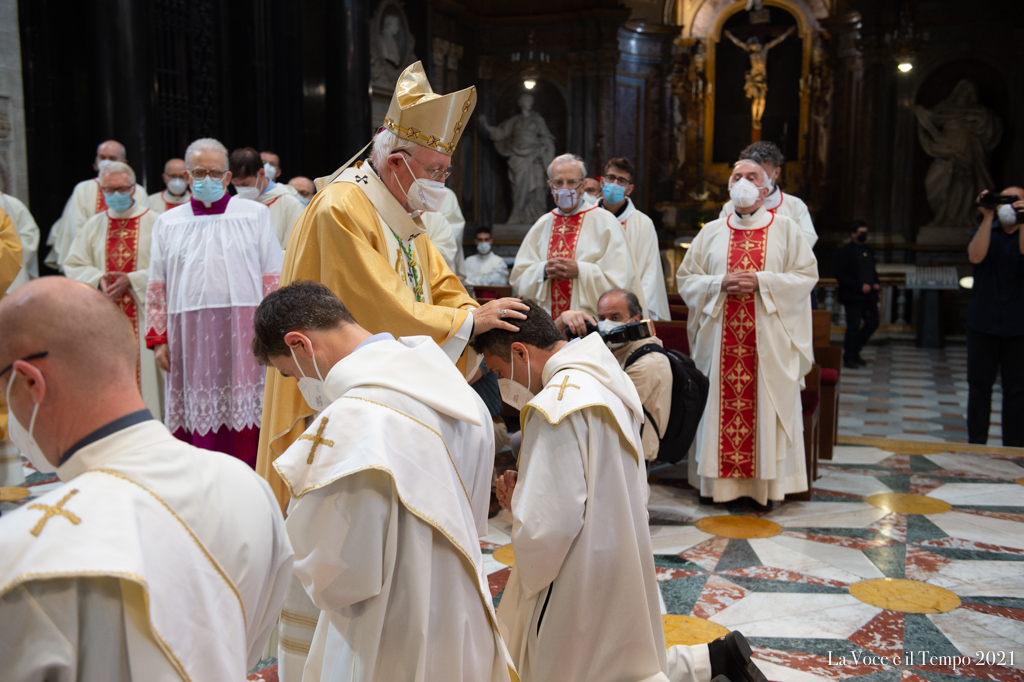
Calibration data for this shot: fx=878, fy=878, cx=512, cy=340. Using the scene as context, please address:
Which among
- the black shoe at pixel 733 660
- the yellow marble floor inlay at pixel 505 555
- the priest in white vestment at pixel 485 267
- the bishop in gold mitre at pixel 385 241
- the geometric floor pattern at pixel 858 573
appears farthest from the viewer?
the priest in white vestment at pixel 485 267

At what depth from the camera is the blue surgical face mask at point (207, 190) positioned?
174 inches

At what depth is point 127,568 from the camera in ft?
3.53

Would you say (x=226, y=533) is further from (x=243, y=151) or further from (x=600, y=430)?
(x=243, y=151)

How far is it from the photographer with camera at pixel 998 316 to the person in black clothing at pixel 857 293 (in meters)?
4.60

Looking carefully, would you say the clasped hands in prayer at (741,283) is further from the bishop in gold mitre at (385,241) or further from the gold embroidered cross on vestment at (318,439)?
the gold embroidered cross on vestment at (318,439)

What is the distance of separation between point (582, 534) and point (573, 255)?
11.9 feet

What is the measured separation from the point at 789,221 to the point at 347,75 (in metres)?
6.33

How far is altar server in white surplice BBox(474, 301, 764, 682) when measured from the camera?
7.35ft

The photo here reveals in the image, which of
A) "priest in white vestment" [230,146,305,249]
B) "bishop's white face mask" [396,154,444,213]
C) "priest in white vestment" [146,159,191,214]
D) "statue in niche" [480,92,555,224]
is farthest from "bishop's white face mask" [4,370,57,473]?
"statue in niche" [480,92,555,224]

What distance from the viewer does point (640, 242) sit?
6.03m

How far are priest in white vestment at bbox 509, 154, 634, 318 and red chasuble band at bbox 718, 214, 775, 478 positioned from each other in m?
0.77

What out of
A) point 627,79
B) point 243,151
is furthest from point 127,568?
point 627,79

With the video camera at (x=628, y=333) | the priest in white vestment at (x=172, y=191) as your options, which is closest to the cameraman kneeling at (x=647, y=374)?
the video camera at (x=628, y=333)

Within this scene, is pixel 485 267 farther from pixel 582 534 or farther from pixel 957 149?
pixel 582 534
